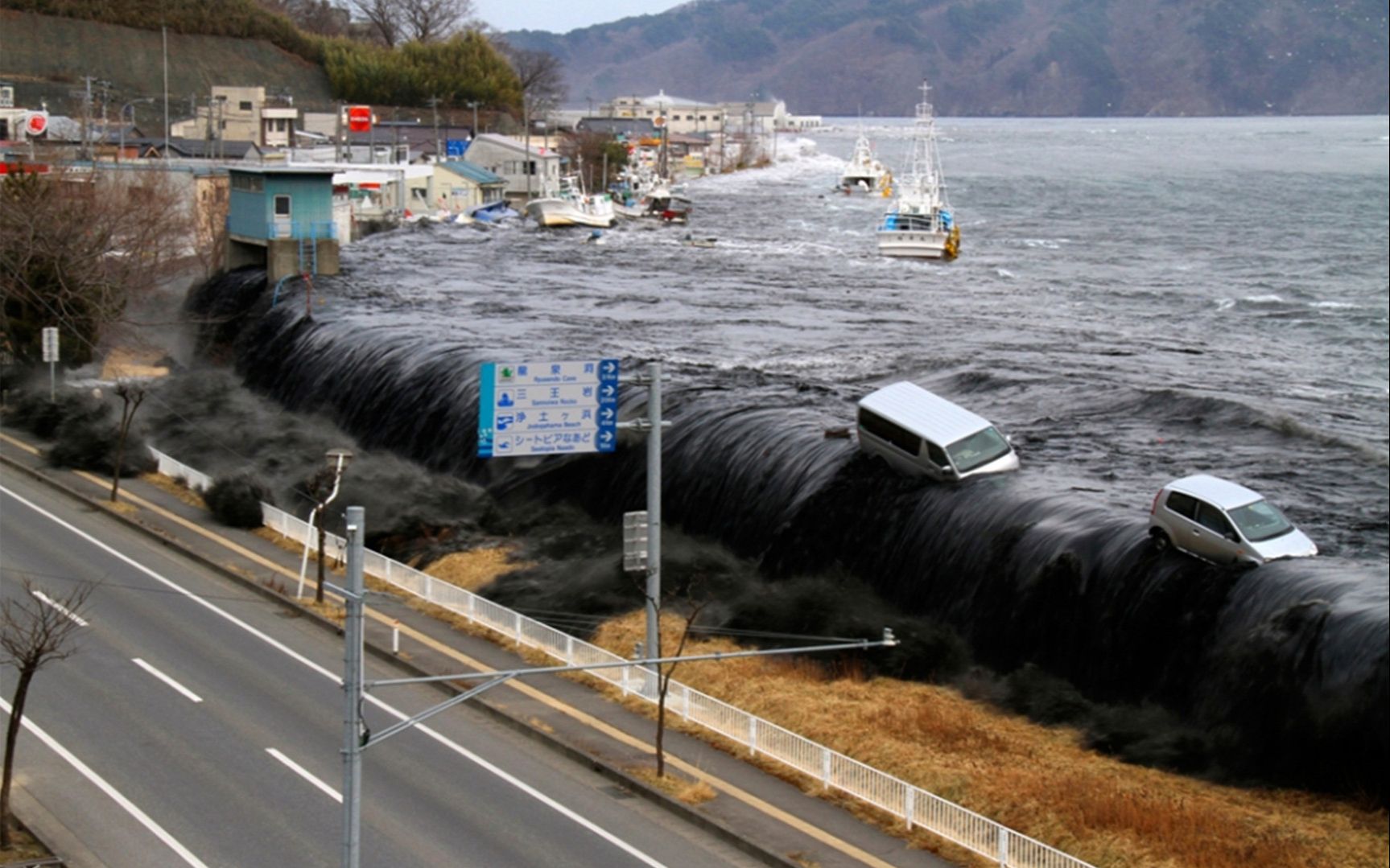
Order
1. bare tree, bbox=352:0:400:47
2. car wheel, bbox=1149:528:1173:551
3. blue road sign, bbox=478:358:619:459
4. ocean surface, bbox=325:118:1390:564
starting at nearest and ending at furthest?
blue road sign, bbox=478:358:619:459 < car wheel, bbox=1149:528:1173:551 < ocean surface, bbox=325:118:1390:564 < bare tree, bbox=352:0:400:47

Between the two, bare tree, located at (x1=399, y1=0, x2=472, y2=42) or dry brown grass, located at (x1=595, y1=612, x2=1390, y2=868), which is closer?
dry brown grass, located at (x1=595, y1=612, x2=1390, y2=868)

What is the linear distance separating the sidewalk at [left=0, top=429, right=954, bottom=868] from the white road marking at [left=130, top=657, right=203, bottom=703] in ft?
11.6

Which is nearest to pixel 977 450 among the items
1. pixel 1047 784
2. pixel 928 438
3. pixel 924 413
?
pixel 928 438

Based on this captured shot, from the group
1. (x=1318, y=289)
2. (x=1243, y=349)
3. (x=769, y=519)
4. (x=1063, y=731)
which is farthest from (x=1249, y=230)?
(x=1063, y=731)

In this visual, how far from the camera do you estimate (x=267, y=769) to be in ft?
68.2

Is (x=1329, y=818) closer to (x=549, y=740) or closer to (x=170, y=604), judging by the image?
(x=549, y=740)

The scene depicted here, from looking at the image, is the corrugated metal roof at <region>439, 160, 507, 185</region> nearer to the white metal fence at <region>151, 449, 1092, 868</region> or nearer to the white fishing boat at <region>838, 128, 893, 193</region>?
the white fishing boat at <region>838, 128, 893, 193</region>

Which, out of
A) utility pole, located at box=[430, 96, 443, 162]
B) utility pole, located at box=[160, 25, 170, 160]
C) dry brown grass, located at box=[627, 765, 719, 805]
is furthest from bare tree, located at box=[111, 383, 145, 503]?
utility pole, located at box=[430, 96, 443, 162]

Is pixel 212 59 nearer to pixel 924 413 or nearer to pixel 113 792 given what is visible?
pixel 924 413

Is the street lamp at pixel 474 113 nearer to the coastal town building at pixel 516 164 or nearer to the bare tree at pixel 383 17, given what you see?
the coastal town building at pixel 516 164

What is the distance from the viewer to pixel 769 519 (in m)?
33.1

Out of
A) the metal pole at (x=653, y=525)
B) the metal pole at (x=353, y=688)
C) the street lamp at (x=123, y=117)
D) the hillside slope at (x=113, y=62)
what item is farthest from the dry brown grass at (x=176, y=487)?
the street lamp at (x=123, y=117)

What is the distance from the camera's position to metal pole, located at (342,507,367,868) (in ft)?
48.1

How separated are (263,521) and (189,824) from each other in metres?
15.9
